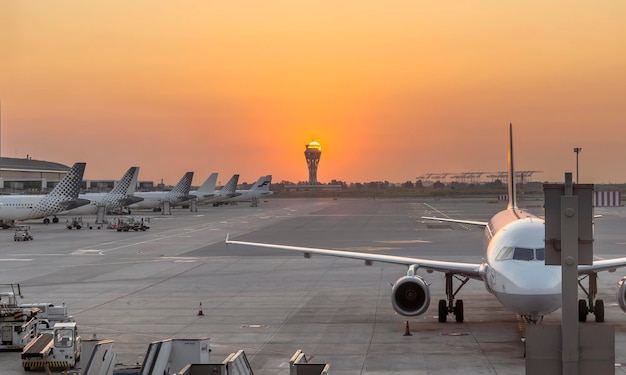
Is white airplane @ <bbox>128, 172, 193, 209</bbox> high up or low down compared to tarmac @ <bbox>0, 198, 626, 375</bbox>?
up

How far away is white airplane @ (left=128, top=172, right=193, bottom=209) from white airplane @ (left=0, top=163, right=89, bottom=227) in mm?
35394

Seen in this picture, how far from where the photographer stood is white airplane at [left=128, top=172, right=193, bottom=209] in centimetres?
12938

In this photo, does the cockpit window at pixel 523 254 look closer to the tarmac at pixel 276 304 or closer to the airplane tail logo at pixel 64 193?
the tarmac at pixel 276 304

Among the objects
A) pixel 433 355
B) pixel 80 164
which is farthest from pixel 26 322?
pixel 80 164

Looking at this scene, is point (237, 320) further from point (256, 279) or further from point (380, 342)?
point (256, 279)

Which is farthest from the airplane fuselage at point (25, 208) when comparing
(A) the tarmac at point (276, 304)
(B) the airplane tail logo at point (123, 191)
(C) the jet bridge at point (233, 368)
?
(C) the jet bridge at point (233, 368)

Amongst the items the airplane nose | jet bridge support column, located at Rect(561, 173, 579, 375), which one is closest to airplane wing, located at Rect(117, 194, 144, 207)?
the airplane nose

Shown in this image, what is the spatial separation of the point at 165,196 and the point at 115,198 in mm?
23825

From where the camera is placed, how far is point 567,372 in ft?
27.5

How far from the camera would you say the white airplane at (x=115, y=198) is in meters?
104

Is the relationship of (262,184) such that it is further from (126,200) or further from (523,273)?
(523,273)

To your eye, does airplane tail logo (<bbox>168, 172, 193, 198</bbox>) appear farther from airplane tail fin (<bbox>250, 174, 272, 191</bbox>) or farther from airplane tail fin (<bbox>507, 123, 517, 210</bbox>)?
airplane tail fin (<bbox>507, 123, 517, 210</bbox>)

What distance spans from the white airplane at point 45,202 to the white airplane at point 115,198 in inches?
416

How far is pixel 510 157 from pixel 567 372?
26.4 m
